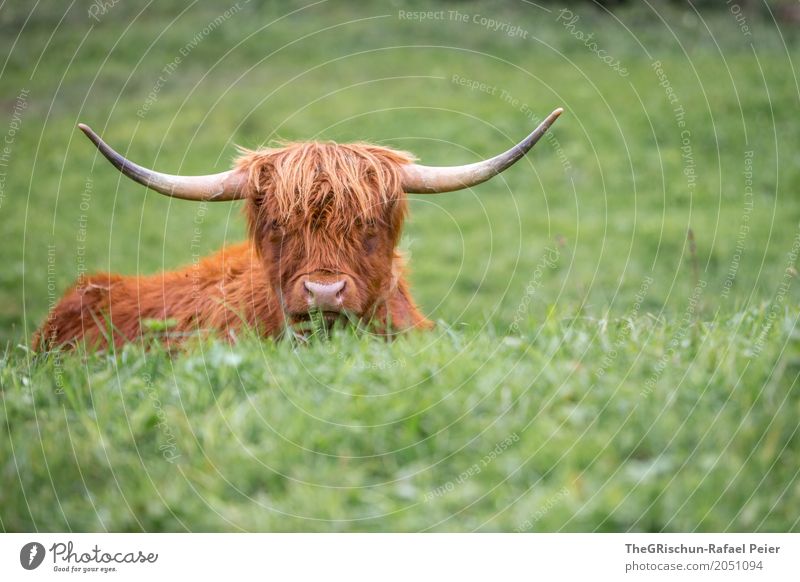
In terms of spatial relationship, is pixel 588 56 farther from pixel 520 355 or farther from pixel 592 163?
pixel 520 355

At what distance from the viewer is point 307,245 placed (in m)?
5.06

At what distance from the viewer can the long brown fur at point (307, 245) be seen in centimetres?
507

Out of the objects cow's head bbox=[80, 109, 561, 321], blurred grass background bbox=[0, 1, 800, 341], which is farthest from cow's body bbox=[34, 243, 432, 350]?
blurred grass background bbox=[0, 1, 800, 341]

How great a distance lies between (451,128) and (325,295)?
39.9ft

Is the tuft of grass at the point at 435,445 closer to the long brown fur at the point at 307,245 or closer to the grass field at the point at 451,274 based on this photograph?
the grass field at the point at 451,274

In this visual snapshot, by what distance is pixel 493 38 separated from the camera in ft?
67.7

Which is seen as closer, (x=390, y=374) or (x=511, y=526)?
(x=511, y=526)

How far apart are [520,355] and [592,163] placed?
12144mm

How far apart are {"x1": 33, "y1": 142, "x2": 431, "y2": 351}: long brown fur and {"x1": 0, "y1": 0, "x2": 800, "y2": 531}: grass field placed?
60 cm

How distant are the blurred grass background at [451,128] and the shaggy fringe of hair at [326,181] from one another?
350cm

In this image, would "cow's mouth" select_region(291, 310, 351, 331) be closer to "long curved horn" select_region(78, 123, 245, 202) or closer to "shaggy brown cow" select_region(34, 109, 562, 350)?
"shaggy brown cow" select_region(34, 109, 562, 350)

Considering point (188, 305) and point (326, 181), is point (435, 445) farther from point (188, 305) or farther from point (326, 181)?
point (188, 305)

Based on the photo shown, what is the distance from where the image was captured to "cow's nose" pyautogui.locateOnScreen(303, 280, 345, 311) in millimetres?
4773

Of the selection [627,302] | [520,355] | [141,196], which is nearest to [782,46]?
[627,302]
